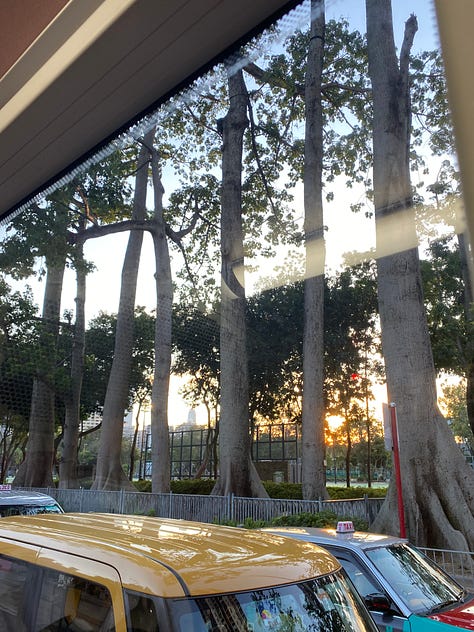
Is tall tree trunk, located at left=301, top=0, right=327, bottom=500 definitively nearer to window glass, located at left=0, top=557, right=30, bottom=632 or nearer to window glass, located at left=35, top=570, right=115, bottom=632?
window glass, located at left=35, top=570, right=115, bottom=632

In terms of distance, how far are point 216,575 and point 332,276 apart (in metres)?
3.83

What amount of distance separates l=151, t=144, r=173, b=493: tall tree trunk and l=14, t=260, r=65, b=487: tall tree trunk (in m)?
0.71

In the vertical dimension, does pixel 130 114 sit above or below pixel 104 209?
below

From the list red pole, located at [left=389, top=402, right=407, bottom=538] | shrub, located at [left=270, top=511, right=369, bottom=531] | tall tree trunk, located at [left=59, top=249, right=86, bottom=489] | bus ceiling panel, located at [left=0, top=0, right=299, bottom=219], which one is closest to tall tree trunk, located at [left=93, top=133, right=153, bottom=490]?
tall tree trunk, located at [left=59, top=249, right=86, bottom=489]

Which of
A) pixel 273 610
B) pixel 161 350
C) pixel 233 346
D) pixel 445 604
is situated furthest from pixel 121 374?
pixel 273 610

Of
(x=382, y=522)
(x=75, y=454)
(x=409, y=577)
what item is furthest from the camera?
(x=75, y=454)

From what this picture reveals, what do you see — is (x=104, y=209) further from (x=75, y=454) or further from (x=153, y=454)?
(x=153, y=454)

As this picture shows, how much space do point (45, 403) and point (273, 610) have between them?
5.02 m

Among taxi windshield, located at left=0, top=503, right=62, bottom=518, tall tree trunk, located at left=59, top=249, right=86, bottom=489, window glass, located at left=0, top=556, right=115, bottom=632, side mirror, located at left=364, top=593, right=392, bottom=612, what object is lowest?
side mirror, located at left=364, top=593, right=392, bottom=612

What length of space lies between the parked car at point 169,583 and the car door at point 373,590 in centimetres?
111

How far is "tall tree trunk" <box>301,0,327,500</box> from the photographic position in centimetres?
242

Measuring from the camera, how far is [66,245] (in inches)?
119

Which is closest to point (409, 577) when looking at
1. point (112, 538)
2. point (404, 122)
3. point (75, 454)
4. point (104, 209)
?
point (112, 538)

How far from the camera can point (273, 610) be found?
0.96 m
